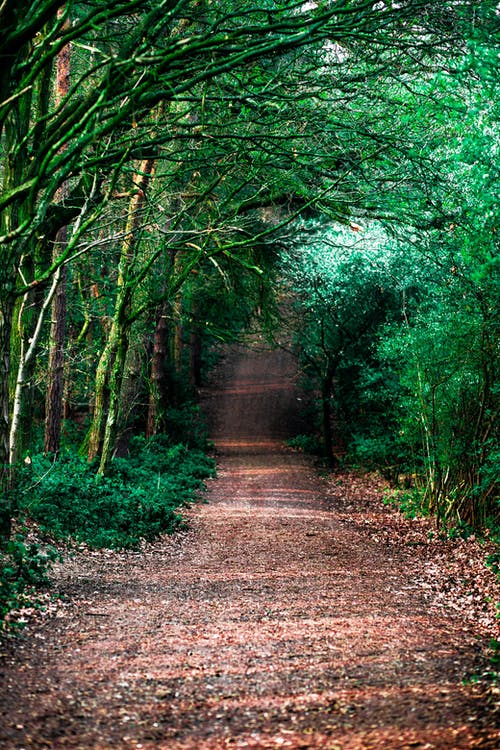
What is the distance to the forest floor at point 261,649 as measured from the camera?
160 inches

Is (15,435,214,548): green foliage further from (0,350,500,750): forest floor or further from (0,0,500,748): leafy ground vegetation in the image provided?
(0,350,500,750): forest floor

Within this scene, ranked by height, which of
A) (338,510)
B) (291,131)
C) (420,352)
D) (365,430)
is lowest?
(338,510)

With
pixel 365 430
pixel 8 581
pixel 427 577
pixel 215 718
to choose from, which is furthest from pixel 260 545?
pixel 365 430

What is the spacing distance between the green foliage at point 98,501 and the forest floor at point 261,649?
40 cm

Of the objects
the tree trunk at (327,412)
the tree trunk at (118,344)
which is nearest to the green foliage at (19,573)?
the tree trunk at (118,344)

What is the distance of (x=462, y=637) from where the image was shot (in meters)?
6.10

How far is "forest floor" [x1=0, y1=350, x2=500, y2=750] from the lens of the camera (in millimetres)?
4055

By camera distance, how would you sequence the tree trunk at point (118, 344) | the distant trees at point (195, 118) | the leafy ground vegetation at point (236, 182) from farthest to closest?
the tree trunk at point (118, 344)
the leafy ground vegetation at point (236, 182)
the distant trees at point (195, 118)

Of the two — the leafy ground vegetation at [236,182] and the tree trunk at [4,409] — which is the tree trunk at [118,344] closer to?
the leafy ground vegetation at [236,182]

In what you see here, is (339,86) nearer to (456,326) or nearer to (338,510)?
(456,326)

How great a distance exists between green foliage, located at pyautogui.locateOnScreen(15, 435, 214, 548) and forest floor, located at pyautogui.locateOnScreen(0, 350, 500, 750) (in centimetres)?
40

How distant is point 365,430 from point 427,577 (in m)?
13.2

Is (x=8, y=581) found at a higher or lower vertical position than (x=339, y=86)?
lower

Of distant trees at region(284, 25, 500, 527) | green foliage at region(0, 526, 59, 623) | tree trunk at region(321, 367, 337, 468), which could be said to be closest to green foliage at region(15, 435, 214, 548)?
green foliage at region(0, 526, 59, 623)
